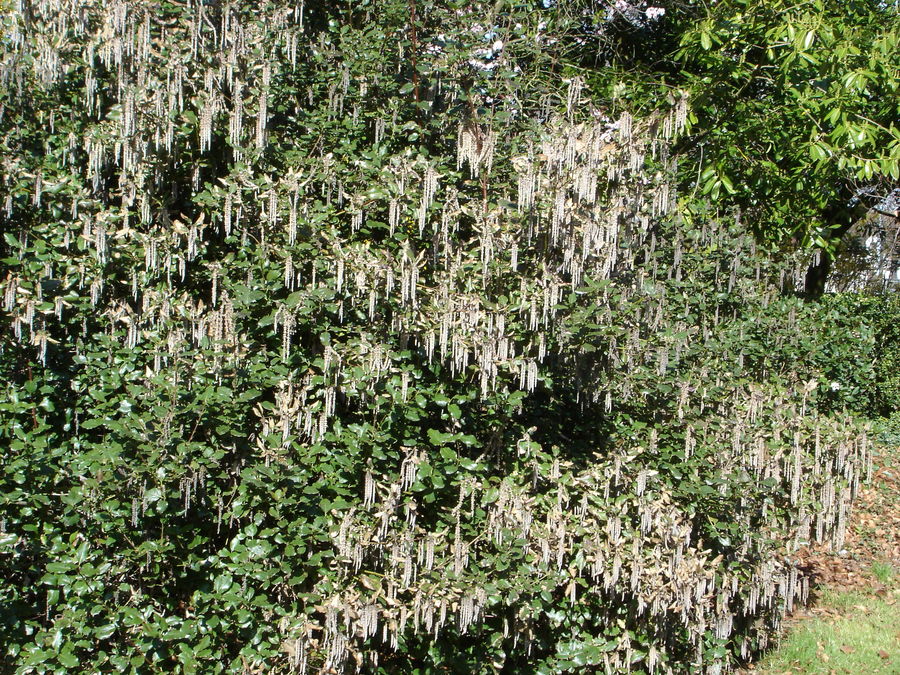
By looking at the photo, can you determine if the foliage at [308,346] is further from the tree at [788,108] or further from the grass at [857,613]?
the tree at [788,108]

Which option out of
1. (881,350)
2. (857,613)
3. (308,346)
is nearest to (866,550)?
(857,613)

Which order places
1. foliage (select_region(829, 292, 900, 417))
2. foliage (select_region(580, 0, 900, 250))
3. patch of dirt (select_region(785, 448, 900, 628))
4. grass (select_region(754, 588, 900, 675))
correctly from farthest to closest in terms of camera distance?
1. foliage (select_region(829, 292, 900, 417))
2. patch of dirt (select_region(785, 448, 900, 628))
3. foliage (select_region(580, 0, 900, 250))
4. grass (select_region(754, 588, 900, 675))

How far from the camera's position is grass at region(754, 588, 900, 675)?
6383 millimetres

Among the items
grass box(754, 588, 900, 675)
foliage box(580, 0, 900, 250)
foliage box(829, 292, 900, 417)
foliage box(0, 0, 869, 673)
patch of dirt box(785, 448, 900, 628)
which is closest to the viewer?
foliage box(0, 0, 869, 673)

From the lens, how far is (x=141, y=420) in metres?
3.54

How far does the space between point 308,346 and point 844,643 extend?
17.9 feet

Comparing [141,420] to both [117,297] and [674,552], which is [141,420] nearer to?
[117,297]

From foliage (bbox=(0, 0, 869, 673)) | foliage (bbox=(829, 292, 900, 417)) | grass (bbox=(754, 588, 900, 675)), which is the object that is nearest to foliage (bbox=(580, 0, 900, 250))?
foliage (bbox=(829, 292, 900, 417))

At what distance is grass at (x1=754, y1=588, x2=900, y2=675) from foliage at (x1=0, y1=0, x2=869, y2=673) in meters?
2.33

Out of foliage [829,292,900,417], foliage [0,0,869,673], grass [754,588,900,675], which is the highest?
foliage [0,0,869,673]

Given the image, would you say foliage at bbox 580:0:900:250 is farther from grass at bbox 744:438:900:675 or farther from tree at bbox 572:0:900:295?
grass at bbox 744:438:900:675

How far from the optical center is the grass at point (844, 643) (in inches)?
251

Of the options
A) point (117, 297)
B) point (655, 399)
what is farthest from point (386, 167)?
point (655, 399)

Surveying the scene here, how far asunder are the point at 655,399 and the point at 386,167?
236 cm
